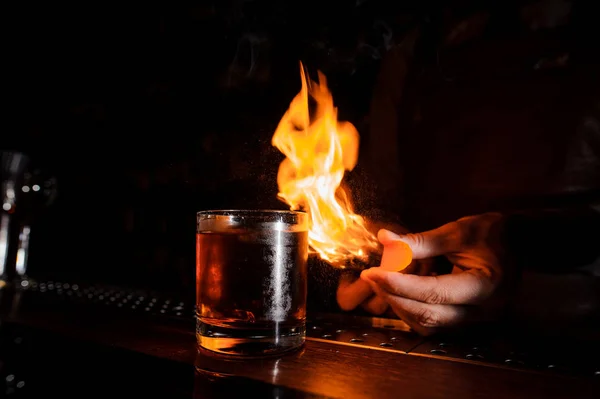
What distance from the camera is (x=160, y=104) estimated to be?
1433 millimetres

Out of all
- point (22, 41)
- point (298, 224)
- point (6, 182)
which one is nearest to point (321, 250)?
point (298, 224)

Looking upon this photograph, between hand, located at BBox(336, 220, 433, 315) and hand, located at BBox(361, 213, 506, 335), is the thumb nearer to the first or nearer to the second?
hand, located at BBox(361, 213, 506, 335)

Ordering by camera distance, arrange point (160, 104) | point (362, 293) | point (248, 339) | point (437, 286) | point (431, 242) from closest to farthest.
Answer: point (248, 339), point (437, 286), point (431, 242), point (362, 293), point (160, 104)

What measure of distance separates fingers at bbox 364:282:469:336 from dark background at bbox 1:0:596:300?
1.38 feet

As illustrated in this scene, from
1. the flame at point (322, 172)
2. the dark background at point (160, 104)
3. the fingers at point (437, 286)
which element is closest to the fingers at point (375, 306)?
the flame at point (322, 172)

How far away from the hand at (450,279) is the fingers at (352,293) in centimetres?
13

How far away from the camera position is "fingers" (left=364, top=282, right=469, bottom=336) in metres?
0.87

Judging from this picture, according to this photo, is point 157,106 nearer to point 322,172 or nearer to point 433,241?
point 322,172

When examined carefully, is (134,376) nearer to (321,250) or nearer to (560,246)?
(321,250)

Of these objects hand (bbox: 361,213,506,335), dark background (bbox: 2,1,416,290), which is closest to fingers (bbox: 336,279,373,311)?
hand (bbox: 361,213,506,335)

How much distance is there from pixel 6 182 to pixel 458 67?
59.6 inches

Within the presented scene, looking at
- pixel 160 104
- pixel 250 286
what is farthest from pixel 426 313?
pixel 160 104

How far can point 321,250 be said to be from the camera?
106 centimetres

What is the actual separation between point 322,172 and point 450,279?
0.37m
